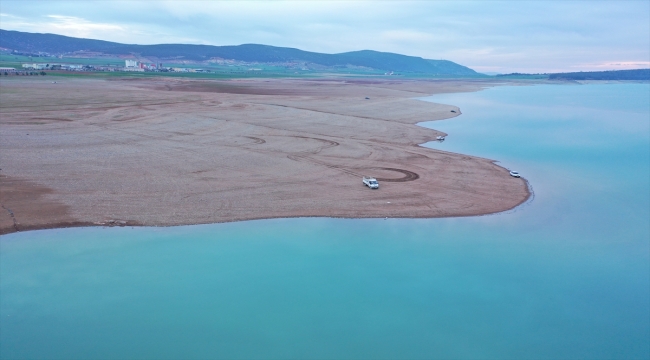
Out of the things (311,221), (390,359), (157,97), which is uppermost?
(157,97)

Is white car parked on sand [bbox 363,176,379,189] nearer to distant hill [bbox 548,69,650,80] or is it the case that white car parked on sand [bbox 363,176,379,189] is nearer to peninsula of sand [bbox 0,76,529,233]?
peninsula of sand [bbox 0,76,529,233]

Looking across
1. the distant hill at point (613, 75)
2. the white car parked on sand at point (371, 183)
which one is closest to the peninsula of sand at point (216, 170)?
the white car parked on sand at point (371, 183)

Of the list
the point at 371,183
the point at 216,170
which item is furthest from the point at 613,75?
the point at 216,170

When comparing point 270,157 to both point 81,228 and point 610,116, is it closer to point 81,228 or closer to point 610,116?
point 81,228

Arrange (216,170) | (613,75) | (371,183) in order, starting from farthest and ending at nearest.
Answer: (613,75)
(216,170)
(371,183)

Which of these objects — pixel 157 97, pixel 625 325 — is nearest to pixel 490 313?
pixel 625 325

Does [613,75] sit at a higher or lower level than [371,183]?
higher

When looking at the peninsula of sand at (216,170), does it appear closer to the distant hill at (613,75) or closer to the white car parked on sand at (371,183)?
the white car parked on sand at (371,183)

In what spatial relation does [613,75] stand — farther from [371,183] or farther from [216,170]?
[216,170]

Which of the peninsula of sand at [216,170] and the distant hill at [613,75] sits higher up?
the distant hill at [613,75]
